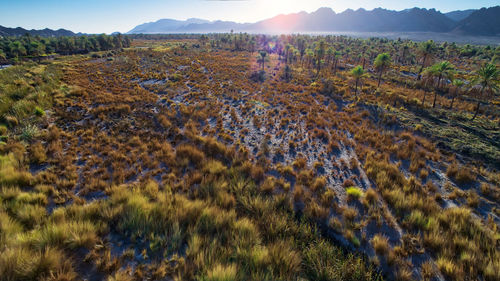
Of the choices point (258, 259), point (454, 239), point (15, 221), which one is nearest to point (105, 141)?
point (15, 221)

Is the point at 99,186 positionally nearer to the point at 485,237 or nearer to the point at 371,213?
the point at 371,213

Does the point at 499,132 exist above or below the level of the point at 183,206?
below

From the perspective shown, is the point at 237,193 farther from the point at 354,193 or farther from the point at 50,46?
the point at 50,46

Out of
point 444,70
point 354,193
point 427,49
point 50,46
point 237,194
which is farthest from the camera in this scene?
point 50,46

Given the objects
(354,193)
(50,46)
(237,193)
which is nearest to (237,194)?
(237,193)

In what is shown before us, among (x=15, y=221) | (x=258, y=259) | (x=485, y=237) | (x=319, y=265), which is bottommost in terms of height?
(x=485, y=237)

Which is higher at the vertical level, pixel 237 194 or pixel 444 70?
pixel 444 70

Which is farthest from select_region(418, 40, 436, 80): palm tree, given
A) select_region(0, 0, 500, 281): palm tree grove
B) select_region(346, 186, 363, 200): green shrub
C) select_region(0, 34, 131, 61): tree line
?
select_region(0, 34, 131, 61): tree line

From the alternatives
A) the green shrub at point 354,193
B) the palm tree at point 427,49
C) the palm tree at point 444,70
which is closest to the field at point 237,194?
the green shrub at point 354,193

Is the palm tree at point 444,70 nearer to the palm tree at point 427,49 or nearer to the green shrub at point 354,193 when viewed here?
the palm tree at point 427,49
